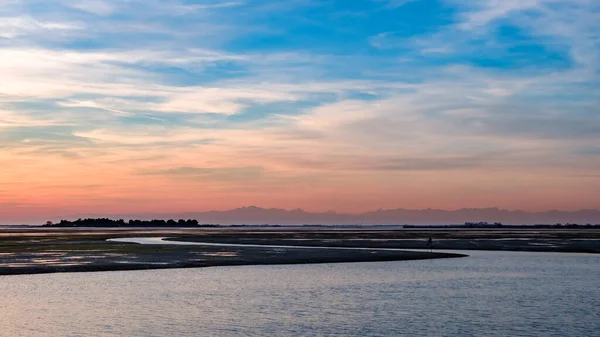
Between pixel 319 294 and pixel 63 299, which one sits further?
pixel 319 294

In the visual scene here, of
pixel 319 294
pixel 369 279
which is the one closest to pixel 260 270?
pixel 369 279

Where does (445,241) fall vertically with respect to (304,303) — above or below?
above

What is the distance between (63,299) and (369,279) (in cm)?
1938

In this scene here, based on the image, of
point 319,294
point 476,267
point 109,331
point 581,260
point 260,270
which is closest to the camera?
point 109,331

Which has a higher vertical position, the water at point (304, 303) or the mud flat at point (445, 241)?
the mud flat at point (445, 241)

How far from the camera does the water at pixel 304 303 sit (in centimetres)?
2525

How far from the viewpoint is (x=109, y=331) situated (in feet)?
81.3

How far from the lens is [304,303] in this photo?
3189 centimetres

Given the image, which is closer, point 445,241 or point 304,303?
point 304,303

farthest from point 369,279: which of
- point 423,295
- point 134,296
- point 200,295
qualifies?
point 134,296

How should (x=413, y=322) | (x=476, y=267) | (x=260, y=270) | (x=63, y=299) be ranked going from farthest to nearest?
(x=476, y=267) < (x=260, y=270) < (x=63, y=299) < (x=413, y=322)

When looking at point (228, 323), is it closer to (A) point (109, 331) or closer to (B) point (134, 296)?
(A) point (109, 331)

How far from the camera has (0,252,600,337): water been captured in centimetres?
2525

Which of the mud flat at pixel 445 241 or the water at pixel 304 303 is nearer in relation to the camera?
the water at pixel 304 303
